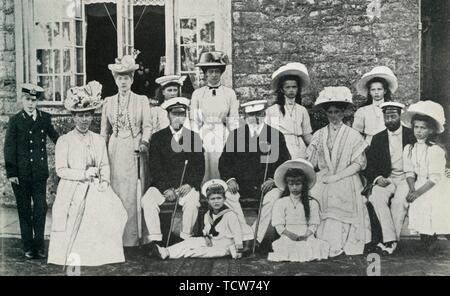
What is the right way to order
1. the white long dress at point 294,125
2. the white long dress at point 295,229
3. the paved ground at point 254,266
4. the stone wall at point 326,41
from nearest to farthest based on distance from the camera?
the paved ground at point 254,266 → the white long dress at point 295,229 → the white long dress at point 294,125 → the stone wall at point 326,41

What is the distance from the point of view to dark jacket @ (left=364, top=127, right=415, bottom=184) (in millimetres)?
6742

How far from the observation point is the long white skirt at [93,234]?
21.8 feet

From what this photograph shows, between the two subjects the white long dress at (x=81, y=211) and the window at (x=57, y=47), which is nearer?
the white long dress at (x=81, y=211)

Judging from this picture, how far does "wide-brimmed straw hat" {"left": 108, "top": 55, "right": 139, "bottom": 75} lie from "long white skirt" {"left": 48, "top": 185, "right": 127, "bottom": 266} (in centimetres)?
145

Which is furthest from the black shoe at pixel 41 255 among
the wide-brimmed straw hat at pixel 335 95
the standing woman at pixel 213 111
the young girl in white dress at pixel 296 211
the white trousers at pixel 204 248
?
the wide-brimmed straw hat at pixel 335 95

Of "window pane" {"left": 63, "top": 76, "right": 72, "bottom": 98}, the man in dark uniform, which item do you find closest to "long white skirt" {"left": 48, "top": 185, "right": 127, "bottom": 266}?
the man in dark uniform

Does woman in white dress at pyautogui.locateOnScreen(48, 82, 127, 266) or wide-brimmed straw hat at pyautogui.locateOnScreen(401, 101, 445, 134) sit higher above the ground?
wide-brimmed straw hat at pyautogui.locateOnScreen(401, 101, 445, 134)

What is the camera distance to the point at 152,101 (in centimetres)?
693

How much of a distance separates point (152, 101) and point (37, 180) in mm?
1670

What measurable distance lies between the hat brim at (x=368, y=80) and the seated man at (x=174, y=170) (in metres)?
2.06

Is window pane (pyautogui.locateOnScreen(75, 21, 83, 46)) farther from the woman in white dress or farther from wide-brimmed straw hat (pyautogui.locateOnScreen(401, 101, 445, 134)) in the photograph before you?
wide-brimmed straw hat (pyautogui.locateOnScreen(401, 101, 445, 134))

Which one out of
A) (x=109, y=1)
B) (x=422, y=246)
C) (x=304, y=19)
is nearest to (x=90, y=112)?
(x=109, y=1)

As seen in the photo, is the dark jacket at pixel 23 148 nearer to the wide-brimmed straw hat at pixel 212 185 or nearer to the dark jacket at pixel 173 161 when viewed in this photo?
the dark jacket at pixel 173 161

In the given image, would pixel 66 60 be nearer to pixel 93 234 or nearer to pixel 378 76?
pixel 93 234
